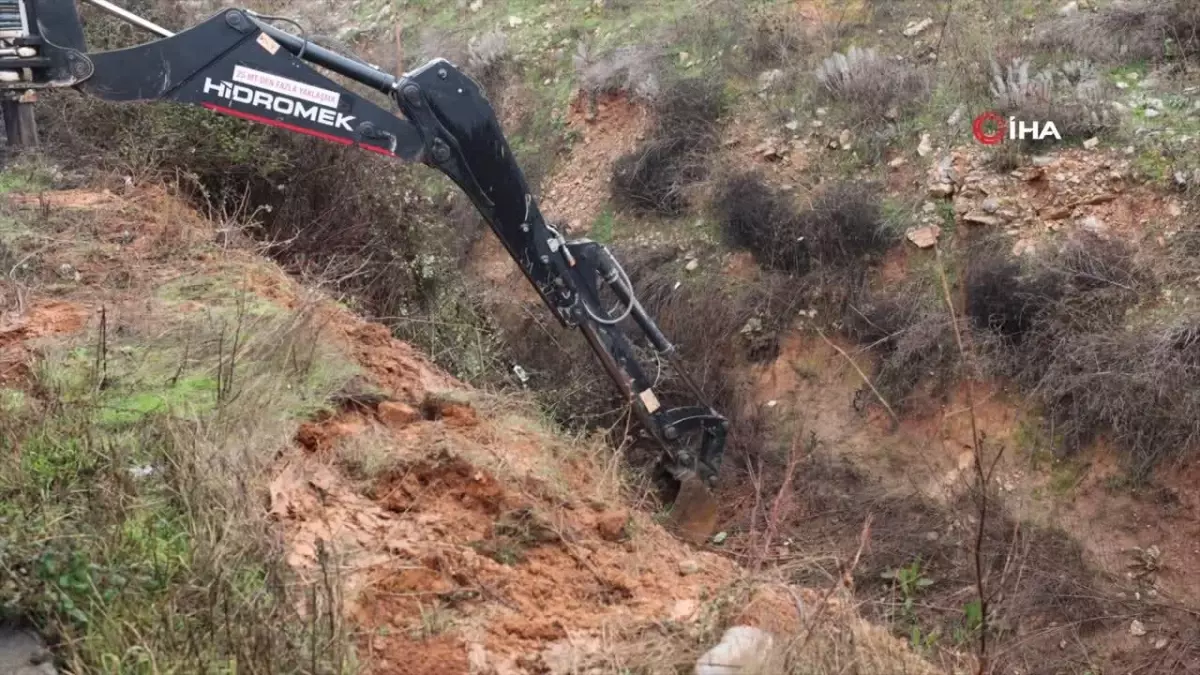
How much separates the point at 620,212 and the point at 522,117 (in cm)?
249

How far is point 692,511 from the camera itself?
24.6ft

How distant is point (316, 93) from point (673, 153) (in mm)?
6210

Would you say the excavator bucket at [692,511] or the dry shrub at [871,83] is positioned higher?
the dry shrub at [871,83]

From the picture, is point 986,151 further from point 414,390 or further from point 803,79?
point 414,390

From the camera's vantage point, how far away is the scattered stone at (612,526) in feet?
16.9

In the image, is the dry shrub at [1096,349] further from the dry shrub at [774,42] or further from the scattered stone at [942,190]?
the dry shrub at [774,42]

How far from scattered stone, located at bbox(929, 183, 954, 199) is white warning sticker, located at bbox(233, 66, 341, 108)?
5669 mm

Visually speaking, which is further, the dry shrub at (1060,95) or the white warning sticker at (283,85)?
the dry shrub at (1060,95)

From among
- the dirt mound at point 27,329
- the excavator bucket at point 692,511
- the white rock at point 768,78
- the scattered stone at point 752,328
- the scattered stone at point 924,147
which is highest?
the dirt mound at point 27,329

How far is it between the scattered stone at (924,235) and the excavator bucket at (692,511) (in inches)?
137

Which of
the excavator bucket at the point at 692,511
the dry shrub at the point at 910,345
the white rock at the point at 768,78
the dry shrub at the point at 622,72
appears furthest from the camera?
the dry shrub at the point at 622,72

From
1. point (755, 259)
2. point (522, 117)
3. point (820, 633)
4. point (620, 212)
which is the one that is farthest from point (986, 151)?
point (820, 633)

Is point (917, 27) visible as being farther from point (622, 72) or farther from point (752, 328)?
point (752, 328)

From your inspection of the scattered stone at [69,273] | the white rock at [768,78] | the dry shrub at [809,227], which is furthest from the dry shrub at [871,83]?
the scattered stone at [69,273]
